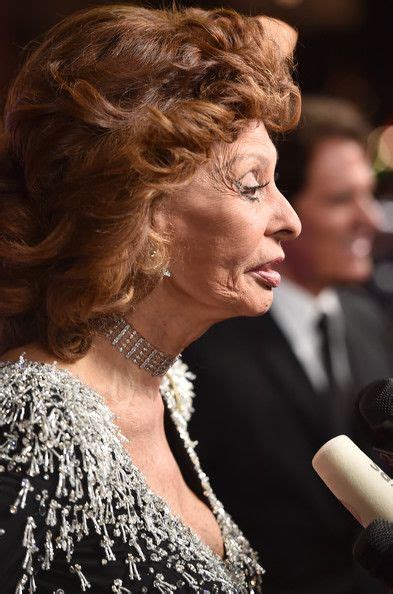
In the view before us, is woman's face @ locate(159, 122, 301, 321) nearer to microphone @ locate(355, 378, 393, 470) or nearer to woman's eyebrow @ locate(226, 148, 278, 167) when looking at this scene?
woman's eyebrow @ locate(226, 148, 278, 167)

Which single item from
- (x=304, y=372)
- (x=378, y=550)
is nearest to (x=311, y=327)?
(x=304, y=372)

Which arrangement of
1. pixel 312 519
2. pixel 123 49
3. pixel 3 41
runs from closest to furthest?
pixel 123 49 → pixel 312 519 → pixel 3 41

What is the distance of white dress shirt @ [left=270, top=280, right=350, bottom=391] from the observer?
97.4 inches

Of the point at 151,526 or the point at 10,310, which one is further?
the point at 10,310

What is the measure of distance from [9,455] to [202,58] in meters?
0.58

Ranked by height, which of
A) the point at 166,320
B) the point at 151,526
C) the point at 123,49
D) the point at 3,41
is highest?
the point at 123,49

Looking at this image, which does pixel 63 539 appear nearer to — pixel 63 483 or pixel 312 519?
pixel 63 483

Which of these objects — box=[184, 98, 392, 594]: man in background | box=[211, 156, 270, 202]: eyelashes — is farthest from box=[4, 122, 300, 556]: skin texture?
box=[184, 98, 392, 594]: man in background

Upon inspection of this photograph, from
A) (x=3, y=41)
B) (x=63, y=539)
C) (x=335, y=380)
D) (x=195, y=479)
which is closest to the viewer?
(x=63, y=539)

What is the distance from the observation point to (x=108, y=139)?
1146 millimetres

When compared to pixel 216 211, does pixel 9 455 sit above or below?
below

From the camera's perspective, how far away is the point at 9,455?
109cm

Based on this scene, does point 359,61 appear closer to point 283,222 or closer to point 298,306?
point 298,306

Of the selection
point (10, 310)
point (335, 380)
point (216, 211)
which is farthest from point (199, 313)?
point (335, 380)
